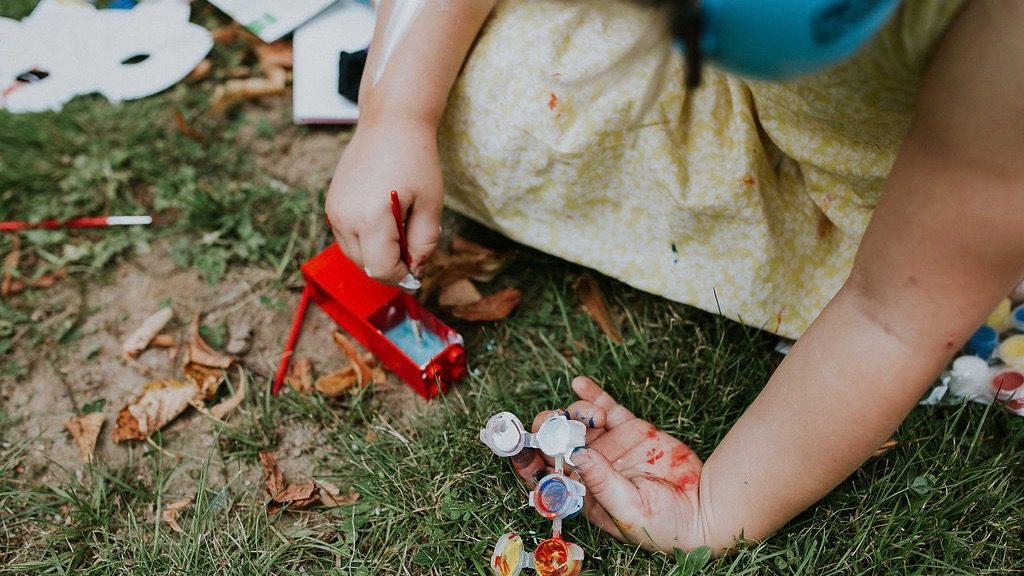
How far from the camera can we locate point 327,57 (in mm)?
1801

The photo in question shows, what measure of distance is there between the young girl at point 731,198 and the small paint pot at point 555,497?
37 mm

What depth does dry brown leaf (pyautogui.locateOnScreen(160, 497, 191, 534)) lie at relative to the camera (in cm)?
122

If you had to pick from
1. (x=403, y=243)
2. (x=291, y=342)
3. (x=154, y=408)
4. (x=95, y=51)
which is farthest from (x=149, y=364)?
(x=95, y=51)

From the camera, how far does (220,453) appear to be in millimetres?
1312

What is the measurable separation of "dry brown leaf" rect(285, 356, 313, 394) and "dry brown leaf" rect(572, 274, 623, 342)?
465mm

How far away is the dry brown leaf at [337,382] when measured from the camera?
1.37 meters

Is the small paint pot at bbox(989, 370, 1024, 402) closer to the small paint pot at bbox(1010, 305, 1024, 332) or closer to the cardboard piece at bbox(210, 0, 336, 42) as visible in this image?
the small paint pot at bbox(1010, 305, 1024, 332)

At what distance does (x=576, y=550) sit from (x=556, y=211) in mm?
520

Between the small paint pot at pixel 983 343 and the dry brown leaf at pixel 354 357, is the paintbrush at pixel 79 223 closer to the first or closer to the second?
the dry brown leaf at pixel 354 357

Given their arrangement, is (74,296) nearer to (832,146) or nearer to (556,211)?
(556,211)

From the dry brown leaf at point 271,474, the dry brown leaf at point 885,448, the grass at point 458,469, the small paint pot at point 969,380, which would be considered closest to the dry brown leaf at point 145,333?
the grass at point 458,469

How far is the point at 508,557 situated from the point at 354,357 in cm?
47

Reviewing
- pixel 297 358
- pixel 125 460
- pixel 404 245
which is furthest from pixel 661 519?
pixel 125 460

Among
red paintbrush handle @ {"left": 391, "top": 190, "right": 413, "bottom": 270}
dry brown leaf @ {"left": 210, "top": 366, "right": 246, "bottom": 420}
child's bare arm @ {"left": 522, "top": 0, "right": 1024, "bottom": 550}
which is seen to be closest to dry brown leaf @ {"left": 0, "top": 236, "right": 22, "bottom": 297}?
dry brown leaf @ {"left": 210, "top": 366, "right": 246, "bottom": 420}
